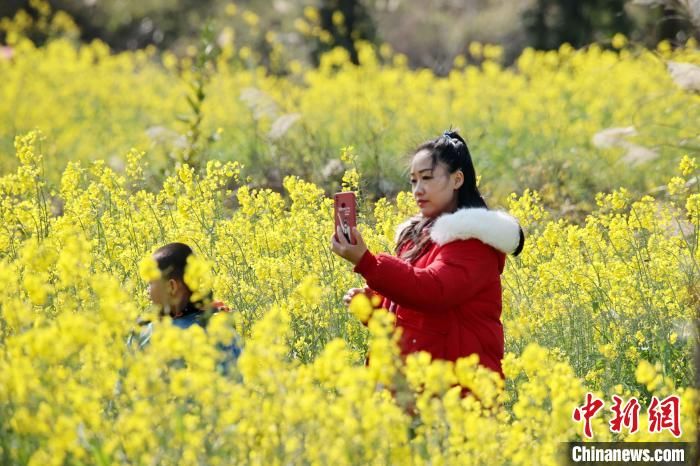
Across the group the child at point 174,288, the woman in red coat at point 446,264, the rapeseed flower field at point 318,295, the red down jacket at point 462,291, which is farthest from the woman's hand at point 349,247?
the child at point 174,288

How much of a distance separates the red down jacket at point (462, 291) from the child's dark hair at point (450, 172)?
0.08 metres

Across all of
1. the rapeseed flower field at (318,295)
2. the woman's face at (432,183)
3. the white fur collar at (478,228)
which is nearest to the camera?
the rapeseed flower field at (318,295)

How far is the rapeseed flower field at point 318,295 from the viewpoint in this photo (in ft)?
9.80

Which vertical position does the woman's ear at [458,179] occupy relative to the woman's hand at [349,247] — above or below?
above

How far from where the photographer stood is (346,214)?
3957mm

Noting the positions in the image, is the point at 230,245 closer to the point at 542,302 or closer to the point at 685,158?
the point at 542,302

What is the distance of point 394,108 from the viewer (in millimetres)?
10570

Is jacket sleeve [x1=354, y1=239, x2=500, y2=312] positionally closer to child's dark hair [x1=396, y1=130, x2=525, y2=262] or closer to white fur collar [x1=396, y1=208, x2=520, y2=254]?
white fur collar [x1=396, y1=208, x2=520, y2=254]

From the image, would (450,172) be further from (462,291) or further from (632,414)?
(632,414)

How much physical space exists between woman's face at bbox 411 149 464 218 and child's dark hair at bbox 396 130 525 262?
17 mm

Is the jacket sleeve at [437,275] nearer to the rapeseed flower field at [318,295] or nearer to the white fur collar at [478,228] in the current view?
the white fur collar at [478,228]

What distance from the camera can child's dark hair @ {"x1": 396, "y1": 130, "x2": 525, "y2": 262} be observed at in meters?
4.12

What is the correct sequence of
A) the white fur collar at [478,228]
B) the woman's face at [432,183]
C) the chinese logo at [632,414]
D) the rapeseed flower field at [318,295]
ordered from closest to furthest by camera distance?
1. the rapeseed flower field at [318,295]
2. the chinese logo at [632,414]
3. the white fur collar at [478,228]
4. the woman's face at [432,183]

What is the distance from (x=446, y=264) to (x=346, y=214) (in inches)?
14.5
